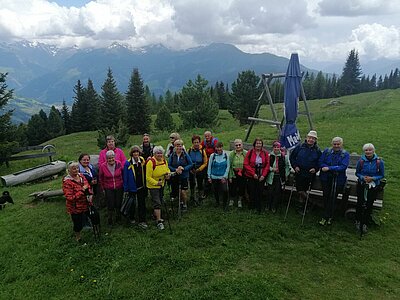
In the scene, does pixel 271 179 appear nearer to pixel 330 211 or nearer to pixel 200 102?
pixel 330 211

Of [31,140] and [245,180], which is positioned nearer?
[245,180]

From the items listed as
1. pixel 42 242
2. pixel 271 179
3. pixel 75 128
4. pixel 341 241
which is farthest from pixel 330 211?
pixel 75 128

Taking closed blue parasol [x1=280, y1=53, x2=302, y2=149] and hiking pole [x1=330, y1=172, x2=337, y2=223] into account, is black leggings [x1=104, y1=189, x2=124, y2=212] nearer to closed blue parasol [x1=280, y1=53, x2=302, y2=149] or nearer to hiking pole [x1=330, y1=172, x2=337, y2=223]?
closed blue parasol [x1=280, y1=53, x2=302, y2=149]

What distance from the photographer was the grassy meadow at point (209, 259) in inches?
231

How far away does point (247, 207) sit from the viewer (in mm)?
9211

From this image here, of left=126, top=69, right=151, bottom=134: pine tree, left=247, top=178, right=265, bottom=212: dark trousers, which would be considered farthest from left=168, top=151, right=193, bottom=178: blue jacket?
left=126, top=69, right=151, bottom=134: pine tree

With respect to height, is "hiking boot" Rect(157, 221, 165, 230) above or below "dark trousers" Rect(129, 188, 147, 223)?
below

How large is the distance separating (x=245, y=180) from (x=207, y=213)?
1.49 meters

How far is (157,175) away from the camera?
26.9ft

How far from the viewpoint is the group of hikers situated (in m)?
7.61

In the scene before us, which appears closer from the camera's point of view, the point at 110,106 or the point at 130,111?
the point at 130,111

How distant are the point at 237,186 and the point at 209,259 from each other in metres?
2.96

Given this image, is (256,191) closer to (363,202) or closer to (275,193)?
(275,193)

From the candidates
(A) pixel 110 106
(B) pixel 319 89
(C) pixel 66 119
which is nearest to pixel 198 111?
(A) pixel 110 106
